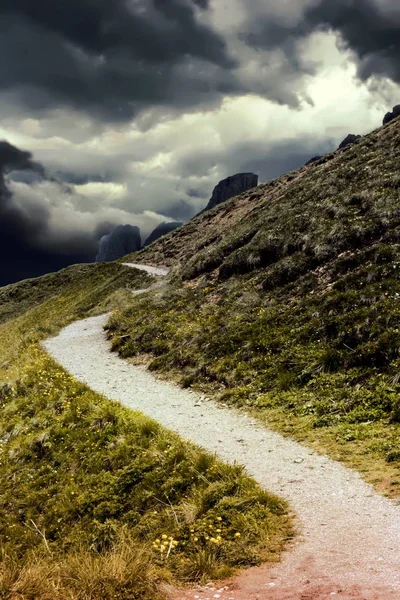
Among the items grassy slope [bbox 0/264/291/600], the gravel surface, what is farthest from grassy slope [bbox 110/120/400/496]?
grassy slope [bbox 0/264/291/600]

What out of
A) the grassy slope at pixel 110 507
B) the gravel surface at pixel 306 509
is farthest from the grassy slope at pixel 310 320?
the grassy slope at pixel 110 507

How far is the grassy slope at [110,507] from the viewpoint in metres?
6.16

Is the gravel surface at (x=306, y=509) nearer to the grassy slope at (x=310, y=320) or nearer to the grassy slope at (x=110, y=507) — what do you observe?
the grassy slope at (x=110, y=507)

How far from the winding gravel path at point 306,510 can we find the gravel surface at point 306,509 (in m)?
0.01

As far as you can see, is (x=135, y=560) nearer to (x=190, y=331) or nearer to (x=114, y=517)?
(x=114, y=517)

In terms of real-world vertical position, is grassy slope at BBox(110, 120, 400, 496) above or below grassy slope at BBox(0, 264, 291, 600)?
above

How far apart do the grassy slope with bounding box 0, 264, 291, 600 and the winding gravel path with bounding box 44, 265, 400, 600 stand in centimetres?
59

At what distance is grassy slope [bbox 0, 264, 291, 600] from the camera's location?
20.2 ft

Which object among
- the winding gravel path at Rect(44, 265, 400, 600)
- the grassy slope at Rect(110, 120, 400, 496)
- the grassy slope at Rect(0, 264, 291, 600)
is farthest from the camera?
the grassy slope at Rect(110, 120, 400, 496)

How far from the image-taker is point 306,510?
819 cm

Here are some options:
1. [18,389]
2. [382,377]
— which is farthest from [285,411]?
[18,389]

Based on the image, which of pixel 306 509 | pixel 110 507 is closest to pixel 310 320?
pixel 306 509

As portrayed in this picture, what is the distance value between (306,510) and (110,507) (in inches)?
184

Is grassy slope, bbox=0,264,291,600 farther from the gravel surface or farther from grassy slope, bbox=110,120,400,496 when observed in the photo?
grassy slope, bbox=110,120,400,496
